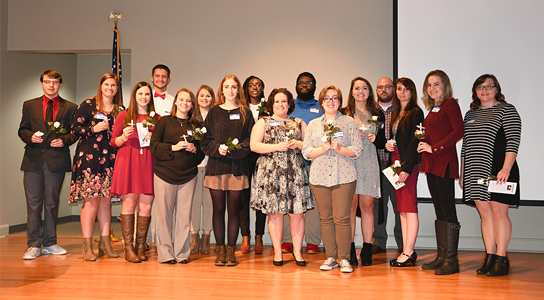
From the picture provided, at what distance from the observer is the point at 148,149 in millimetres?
4234

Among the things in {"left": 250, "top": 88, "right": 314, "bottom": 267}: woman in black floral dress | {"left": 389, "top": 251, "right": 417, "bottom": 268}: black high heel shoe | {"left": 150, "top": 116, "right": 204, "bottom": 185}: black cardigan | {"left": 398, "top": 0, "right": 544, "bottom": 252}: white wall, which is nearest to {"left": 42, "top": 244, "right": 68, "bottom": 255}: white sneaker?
{"left": 150, "top": 116, "right": 204, "bottom": 185}: black cardigan

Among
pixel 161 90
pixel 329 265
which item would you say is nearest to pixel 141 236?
pixel 161 90

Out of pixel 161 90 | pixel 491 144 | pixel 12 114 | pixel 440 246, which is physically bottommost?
pixel 440 246

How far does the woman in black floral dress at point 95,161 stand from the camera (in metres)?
4.20

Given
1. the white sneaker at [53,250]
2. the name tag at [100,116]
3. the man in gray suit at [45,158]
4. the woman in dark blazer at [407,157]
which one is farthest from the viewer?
the white sneaker at [53,250]

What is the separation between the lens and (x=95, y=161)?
4.24 m

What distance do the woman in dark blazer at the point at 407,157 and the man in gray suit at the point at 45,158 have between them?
3.47 meters

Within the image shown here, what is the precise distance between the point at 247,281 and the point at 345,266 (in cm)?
93

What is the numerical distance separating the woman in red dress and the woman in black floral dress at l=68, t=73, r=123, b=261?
18cm

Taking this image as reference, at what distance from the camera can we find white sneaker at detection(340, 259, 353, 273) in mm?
3721

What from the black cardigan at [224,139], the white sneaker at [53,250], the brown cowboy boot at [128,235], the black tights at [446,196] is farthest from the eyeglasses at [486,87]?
the white sneaker at [53,250]

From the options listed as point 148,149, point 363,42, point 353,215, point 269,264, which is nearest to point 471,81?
point 363,42

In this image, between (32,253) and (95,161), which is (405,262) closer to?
(95,161)

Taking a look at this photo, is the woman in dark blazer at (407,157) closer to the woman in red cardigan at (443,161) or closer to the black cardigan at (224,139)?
the woman in red cardigan at (443,161)
